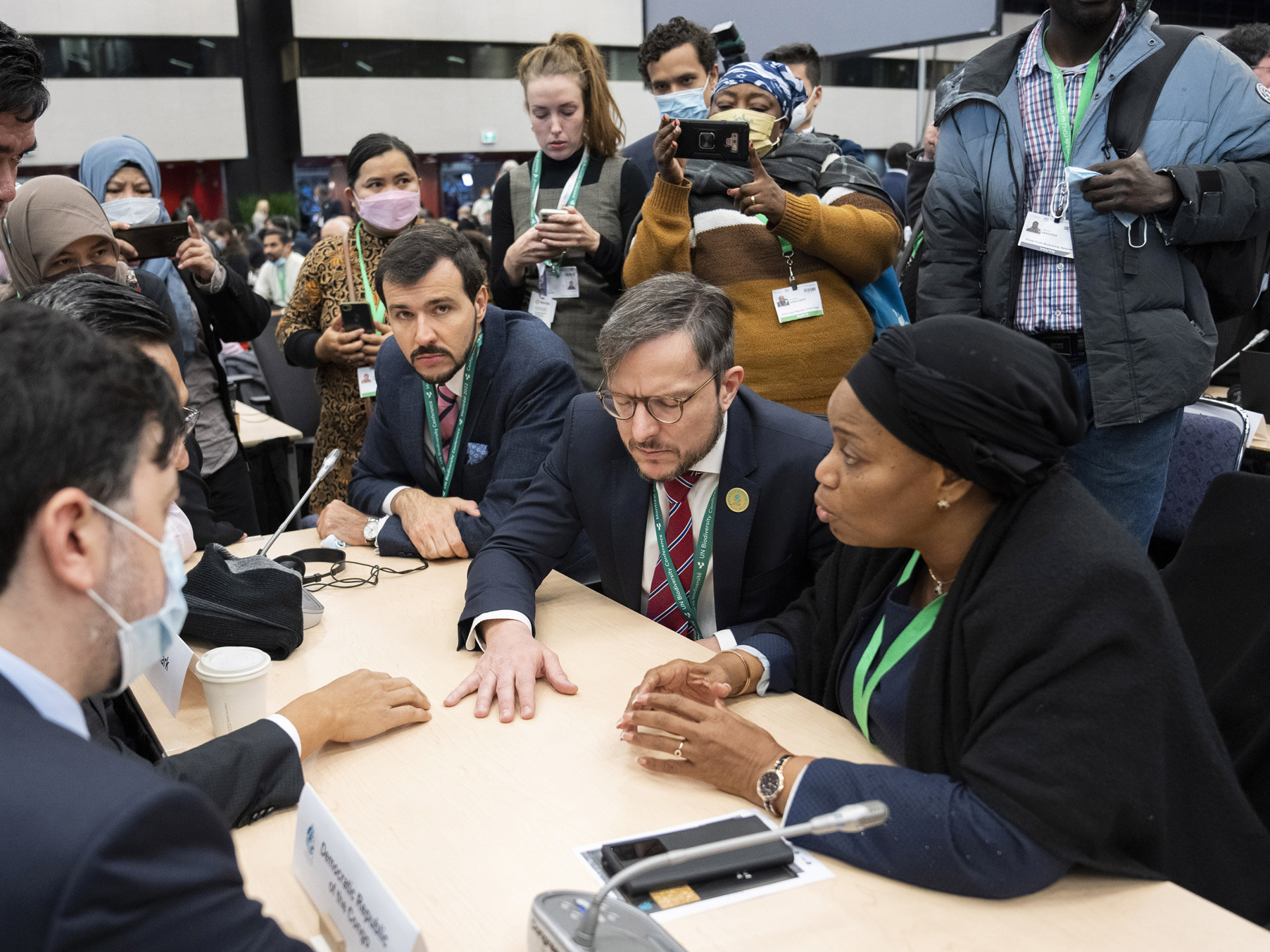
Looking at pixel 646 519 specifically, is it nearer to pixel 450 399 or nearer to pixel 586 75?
pixel 450 399

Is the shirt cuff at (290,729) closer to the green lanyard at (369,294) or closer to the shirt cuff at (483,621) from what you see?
the shirt cuff at (483,621)

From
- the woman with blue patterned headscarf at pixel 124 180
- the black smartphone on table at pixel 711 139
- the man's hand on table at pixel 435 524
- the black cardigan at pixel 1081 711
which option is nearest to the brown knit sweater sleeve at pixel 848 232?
the black smartphone on table at pixel 711 139

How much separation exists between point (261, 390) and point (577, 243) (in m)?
2.69

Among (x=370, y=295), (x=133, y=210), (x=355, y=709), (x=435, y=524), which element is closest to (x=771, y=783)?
(x=355, y=709)

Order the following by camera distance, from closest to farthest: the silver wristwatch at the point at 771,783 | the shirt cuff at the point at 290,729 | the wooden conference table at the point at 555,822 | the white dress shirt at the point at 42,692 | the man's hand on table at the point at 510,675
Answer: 1. the white dress shirt at the point at 42,692
2. the wooden conference table at the point at 555,822
3. the silver wristwatch at the point at 771,783
4. the shirt cuff at the point at 290,729
5. the man's hand on table at the point at 510,675

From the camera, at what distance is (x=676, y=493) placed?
2047mm

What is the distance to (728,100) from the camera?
280 centimetres

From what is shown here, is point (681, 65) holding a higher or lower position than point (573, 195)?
higher

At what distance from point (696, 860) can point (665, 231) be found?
185 cm

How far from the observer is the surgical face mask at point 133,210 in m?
3.64

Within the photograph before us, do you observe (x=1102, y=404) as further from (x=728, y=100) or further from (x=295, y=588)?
(x=295, y=588)

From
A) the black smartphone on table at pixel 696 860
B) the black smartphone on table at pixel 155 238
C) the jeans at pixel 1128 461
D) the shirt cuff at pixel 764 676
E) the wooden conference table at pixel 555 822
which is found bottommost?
the wooden conference table at pixel 555 822

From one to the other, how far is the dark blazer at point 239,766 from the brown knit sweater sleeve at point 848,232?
1779 millimetres

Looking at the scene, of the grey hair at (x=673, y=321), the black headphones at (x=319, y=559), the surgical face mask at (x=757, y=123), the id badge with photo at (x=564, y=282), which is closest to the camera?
the grey hair at (x=673, y=321)
